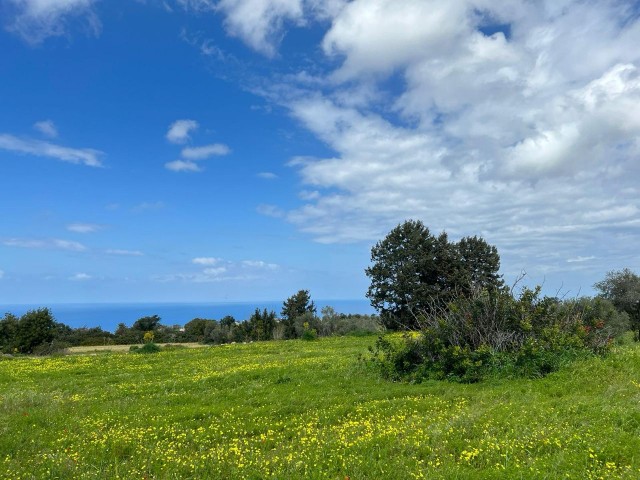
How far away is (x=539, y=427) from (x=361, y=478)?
359 cm

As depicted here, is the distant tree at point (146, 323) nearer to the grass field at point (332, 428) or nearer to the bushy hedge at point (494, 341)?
the grass field at point (332, 428)

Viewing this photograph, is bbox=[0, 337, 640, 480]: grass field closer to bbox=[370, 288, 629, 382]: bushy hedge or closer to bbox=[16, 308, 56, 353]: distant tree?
bbox=[370, 288, 629, 382]: bushy hedge

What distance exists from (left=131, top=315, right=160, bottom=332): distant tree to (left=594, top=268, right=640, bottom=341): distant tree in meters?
60.9

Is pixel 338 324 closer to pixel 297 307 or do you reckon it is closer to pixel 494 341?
pixel 297 307

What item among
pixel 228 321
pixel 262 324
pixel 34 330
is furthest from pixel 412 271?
pixel 34 330

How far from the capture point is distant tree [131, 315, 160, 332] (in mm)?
69312

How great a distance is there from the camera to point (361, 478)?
21.5ft

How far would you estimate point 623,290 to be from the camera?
154ft

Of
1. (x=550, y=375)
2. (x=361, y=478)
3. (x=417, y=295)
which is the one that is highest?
(x=417, y=295)

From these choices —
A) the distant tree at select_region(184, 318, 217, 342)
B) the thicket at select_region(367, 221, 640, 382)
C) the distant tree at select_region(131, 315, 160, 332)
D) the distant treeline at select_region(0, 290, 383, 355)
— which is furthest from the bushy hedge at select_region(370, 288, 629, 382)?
the distant tree at select_region(131, 315, 160, 332)

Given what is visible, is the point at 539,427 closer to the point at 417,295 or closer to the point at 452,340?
the point at 452,340

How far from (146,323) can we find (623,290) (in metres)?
63.6

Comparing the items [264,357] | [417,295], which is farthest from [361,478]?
[417,295]

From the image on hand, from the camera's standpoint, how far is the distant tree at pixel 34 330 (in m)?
37.9
